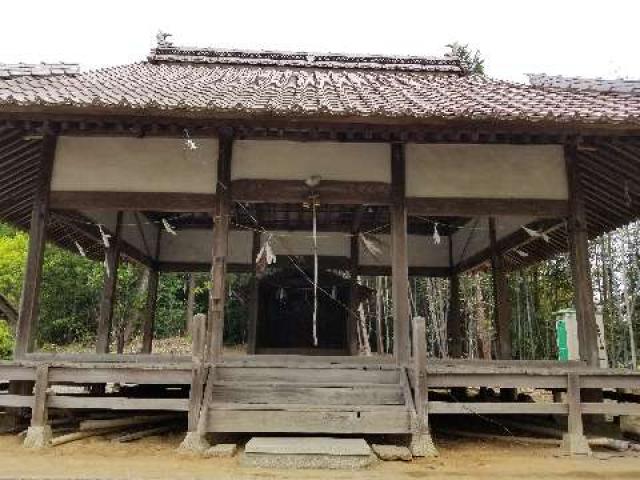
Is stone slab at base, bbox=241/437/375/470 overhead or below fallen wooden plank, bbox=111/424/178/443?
overhead

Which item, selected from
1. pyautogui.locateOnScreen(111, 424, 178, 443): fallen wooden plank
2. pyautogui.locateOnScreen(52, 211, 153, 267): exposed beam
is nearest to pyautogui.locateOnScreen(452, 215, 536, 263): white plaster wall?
pyautogui.locateOnScreen(111, 424, 178, 443): fallen wooden plank

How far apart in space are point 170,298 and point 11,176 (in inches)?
772

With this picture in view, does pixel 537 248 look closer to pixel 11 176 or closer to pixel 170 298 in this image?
pixel 11 176

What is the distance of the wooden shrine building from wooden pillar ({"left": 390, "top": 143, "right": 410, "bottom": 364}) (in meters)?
0.03

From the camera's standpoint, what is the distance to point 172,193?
7.82 m

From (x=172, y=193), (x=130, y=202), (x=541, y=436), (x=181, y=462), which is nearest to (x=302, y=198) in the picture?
(x=172, y=193)

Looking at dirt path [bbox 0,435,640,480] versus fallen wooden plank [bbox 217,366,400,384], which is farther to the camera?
fallen wooden plank [bbox 217,366,400,384]

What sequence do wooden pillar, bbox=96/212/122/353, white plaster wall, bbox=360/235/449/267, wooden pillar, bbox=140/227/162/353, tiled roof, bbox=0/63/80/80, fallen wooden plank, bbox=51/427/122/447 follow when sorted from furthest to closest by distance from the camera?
white plaster wall, bbox=360/235/449/267 → wooden pillar, bbox=140/227/162/353 → wooden pillar, bbox=96/212/122/353 → tiled roof, bbox=0/63/80/80 → fallen wooden plank, bbox=51/427/122/447

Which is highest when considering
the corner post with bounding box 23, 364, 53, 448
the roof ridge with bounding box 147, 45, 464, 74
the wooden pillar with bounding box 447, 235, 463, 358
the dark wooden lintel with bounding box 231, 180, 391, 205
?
the roof ridge with bounding box 147, 45, 464, 74

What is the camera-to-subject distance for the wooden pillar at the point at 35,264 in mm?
7426

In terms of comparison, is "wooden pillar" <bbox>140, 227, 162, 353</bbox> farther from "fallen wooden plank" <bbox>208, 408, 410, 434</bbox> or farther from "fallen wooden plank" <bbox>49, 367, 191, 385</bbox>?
"fallen wooden plank" <bbox>208, 408, 410, 434</bbox>

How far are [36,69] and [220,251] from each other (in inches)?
207

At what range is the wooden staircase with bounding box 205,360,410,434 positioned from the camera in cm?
630

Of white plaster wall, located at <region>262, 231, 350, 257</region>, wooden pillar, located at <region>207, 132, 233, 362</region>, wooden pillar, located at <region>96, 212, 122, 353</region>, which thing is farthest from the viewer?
white plaster wall, located at <region>262, 231, 350, 257</region>
